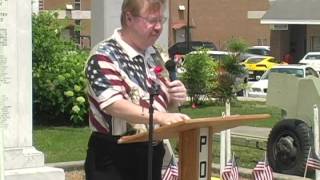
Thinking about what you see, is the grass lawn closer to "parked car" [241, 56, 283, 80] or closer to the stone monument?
the stone monument

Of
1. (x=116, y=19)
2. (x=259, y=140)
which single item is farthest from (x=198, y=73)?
(x=116, y=19)

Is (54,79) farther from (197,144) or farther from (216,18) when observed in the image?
(216,18)

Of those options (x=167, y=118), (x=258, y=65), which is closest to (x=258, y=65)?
(x=258, y=65)

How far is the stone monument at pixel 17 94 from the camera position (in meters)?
6.74

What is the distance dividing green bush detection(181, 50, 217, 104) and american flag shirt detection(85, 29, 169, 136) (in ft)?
Answer: 53.6

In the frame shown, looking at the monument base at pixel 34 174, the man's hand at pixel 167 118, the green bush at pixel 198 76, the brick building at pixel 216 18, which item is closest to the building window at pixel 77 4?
the brick building at pixel 216 18

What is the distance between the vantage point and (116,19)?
10594mm

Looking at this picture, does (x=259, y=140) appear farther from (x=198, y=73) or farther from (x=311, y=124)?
(x=198, y=73)

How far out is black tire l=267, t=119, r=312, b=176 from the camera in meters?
9.39

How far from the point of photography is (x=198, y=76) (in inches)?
815

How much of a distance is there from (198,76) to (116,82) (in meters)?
16.8

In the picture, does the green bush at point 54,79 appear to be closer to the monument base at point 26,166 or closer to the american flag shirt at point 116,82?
the monument base at point 26,166

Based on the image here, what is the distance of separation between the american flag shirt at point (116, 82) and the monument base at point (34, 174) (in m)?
2.81

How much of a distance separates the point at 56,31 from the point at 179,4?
5454cm
